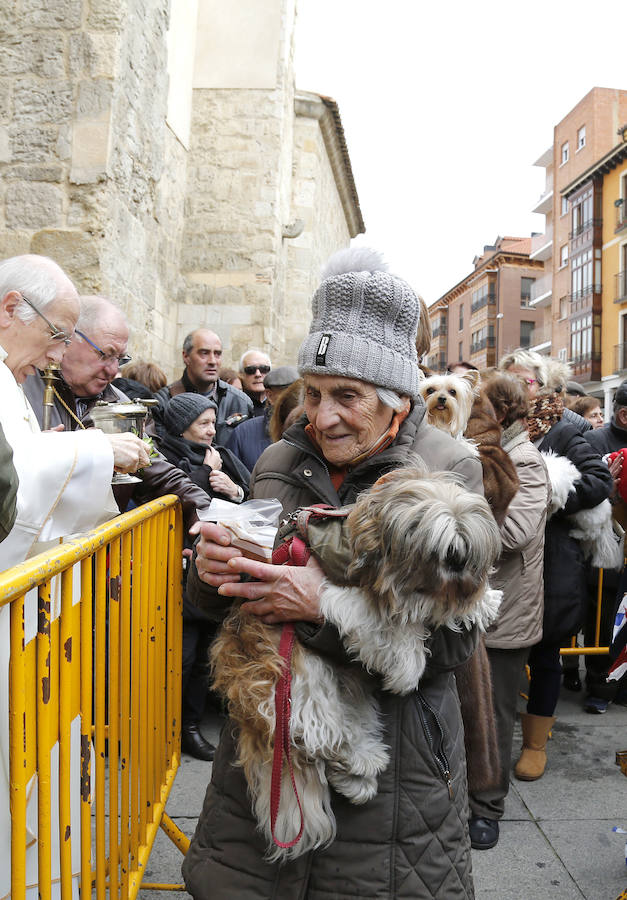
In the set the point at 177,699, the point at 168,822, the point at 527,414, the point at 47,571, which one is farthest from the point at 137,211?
the point at 47,571

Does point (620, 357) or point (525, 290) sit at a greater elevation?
point (525, 290)

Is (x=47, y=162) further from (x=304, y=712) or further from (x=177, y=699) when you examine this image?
(x=304, y=712)

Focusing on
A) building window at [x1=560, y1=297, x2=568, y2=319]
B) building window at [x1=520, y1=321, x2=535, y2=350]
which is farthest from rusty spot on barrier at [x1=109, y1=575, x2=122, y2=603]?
building window at [x1=520, y1=321, x2=535, y2=350]

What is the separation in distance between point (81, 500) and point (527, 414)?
2.36 m

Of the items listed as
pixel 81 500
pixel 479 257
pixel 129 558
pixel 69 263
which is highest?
pixel 479 257

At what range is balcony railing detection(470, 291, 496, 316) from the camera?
231ft

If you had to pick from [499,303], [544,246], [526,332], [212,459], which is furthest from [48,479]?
[526,332]

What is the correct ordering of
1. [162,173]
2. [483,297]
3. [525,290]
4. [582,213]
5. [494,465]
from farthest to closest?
[483,297] < [525,290] < [582,213] < [162,173] < [494,465]

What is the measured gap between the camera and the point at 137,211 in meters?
7.16

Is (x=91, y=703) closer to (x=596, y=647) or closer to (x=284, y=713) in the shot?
(x=284, y=713)

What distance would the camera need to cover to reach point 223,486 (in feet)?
13.0

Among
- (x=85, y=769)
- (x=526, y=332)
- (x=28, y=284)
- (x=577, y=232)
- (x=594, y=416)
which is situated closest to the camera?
(x=85, y=769)

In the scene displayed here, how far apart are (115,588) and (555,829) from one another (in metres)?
2.56

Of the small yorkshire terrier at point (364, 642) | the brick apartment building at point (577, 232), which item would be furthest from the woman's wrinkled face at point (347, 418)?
the brick apartment building at point (577, 232)
